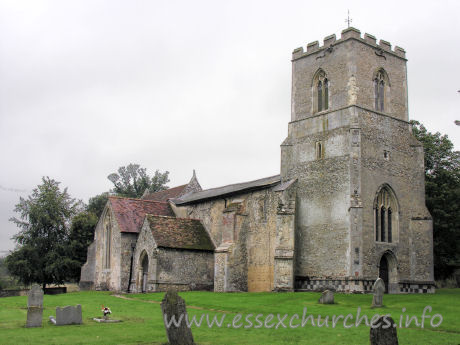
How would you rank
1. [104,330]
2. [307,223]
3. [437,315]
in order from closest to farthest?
[104,330]
[437,315]
[307,223]

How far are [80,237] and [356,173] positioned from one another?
30317 millimetres

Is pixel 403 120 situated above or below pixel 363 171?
above

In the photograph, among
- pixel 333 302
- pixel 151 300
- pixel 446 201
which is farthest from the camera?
pixel 446 201

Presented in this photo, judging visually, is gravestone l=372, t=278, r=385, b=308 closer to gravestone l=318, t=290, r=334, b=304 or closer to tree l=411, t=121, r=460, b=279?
gravestone l=318, t=290, r=334, b=304

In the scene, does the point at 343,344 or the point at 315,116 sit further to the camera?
the point at 315,116

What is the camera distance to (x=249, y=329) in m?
18.3

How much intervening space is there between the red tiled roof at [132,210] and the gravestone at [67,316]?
21070 mm

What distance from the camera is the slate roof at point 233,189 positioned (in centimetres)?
3667

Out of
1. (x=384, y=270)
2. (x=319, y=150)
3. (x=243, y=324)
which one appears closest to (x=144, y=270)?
(x=319, y=150)

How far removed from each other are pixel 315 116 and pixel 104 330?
2196cm

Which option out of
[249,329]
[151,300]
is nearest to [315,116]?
[151,300]

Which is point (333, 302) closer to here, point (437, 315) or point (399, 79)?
point (437, 315)

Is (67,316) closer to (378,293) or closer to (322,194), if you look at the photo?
(378,293)

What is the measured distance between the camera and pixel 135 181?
2896 inches
